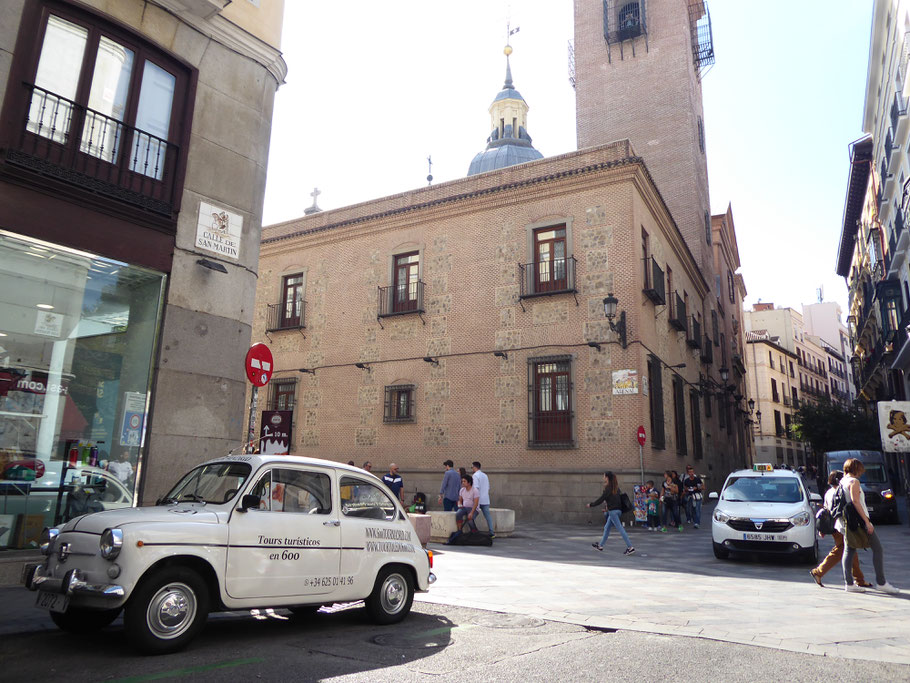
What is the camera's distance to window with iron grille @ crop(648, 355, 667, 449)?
19.8 meters

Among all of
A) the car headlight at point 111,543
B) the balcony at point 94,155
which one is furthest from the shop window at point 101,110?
the car headlight at point 111,543

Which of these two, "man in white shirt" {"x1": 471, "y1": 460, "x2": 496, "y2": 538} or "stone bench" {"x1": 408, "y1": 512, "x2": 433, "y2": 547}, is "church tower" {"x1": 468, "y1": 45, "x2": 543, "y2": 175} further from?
"stone bench" {"x1": 408, "y1": 512, "x2": 433, "y2": 547}

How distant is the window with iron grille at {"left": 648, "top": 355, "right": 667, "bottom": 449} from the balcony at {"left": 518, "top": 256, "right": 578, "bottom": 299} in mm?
3499

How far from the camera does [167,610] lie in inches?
207

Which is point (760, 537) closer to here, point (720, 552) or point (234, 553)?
point (720, 552)

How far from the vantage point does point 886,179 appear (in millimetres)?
25250

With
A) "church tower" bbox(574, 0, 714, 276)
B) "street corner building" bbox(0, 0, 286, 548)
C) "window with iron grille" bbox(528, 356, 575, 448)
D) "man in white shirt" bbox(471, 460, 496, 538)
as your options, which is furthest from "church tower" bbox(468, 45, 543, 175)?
"street corner building" bbox(0, 0, 286, 548)

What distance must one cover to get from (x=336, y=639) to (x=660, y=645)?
9.40 feet

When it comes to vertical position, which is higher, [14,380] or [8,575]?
[14,380]

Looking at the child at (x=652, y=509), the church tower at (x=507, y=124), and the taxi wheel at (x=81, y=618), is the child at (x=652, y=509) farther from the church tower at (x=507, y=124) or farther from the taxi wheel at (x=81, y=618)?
the church tower at (x=507, y=124)

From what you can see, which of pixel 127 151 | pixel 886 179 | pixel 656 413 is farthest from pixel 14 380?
pixel 886 179

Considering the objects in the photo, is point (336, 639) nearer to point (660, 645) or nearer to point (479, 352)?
point (660, 645)

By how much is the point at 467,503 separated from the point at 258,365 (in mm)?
7092

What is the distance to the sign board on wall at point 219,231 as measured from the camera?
1000cm
